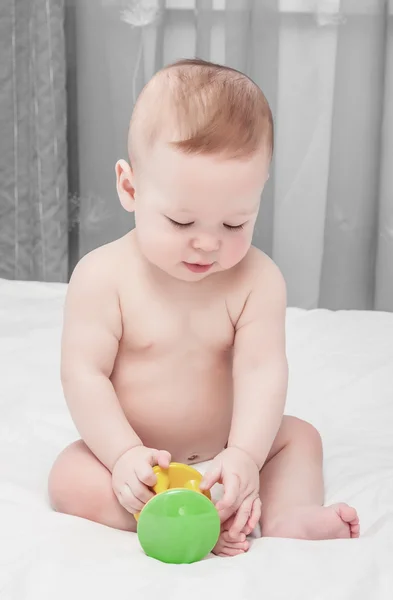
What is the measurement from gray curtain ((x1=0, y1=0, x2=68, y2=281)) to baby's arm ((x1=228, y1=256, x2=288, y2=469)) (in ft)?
4.92

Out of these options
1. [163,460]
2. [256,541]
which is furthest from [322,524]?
[163,460]

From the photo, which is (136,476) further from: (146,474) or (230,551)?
(230,551)

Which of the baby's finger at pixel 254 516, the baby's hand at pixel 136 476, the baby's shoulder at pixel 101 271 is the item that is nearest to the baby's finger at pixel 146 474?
the baby's hand at pixel 136 476

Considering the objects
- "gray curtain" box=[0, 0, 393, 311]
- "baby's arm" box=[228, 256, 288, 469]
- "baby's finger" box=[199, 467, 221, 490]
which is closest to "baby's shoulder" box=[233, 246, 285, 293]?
"baby's arm" box=[228, 256, 288, 469]

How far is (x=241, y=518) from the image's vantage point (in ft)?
2.90

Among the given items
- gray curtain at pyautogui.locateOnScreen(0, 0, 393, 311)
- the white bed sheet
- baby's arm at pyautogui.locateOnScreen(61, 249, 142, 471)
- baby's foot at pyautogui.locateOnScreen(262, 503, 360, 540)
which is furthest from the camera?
gray curtain at pyautogui.locateOnScreen(0, 0, 393, 311)

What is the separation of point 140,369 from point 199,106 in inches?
12.7

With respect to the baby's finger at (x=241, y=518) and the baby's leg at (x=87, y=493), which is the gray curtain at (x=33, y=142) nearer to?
the baby's leg at (x=87, y=493)

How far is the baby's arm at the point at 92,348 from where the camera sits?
97cm

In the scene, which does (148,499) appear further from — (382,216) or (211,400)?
(382,216)

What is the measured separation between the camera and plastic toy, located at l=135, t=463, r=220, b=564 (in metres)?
0.82

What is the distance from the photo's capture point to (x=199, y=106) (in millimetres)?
857

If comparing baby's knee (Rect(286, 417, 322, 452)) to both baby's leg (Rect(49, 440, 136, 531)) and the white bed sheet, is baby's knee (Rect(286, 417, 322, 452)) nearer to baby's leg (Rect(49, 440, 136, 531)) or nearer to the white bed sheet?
the white bed sheet

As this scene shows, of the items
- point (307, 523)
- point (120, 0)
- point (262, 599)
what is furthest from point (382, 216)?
point (262, 599)
